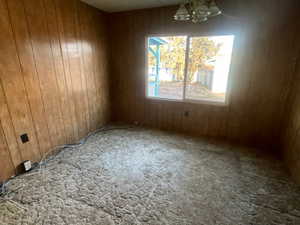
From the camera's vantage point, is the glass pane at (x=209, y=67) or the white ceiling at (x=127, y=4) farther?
the glass pane at (x=209, y=67)

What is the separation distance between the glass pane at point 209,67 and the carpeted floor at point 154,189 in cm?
108

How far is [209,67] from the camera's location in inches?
118

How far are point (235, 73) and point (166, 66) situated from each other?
1.33m

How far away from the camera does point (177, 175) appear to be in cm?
210

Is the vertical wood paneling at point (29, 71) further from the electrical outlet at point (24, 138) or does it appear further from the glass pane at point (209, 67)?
the glass pane at point (209, 67)

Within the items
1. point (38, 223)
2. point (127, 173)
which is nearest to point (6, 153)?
point (38, 223)

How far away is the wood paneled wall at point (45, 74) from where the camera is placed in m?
1.88

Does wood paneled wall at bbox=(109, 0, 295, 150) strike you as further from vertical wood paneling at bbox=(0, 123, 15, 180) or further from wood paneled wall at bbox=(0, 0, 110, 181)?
vertical wood paneling at bbox=(0, 123, 15, 180)

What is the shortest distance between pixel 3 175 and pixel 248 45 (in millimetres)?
3885

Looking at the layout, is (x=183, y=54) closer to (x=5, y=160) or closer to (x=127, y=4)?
(x=127, y=4)

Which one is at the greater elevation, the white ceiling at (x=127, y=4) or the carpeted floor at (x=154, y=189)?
the white ceiling at (x=127, y=4)

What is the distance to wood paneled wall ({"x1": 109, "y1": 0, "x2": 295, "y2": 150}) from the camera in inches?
97.1

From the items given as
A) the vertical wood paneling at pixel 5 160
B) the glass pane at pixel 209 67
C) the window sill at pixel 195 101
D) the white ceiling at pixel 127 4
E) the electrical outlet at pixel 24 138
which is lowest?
the vertical wood paneling at pixel 5 160

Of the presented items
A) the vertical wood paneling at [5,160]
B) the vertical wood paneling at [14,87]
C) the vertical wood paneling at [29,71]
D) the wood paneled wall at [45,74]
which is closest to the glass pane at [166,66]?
the wood paneled wall at [45,74]
